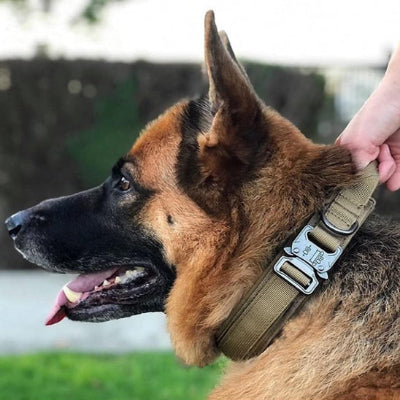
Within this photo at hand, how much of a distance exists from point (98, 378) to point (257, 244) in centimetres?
387

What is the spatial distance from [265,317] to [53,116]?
30.4ft

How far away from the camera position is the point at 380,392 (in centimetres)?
255

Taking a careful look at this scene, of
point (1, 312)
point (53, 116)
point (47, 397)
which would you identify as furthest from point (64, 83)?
point (47, 397)

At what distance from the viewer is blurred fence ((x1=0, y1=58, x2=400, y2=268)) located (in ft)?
37.4

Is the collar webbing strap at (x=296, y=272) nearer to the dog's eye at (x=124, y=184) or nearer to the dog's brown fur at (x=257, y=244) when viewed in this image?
the dog's brown fur at (x=257, y=244)

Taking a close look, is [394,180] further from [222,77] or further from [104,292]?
[104,292]

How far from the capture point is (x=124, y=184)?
3410 mm

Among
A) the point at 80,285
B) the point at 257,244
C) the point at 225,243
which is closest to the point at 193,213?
the point at 225,243

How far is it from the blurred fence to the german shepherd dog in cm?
806

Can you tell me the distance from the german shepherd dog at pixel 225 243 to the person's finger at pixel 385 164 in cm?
34

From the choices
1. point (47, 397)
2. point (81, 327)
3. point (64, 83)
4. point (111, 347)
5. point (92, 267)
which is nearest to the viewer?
point (92, 267)

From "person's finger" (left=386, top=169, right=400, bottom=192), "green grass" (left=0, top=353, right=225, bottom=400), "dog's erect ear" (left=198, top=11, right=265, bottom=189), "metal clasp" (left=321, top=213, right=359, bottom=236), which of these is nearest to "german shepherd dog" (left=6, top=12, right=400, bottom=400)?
"dog's erect ear" (left=198, top=11, right=265, bottom=189)

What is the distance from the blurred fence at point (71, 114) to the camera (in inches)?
448

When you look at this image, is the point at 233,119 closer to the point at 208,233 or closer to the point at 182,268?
the point at 208,233
